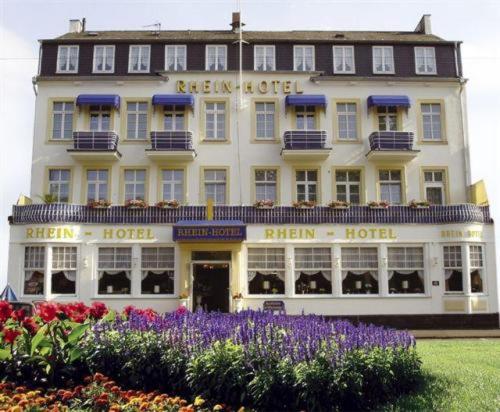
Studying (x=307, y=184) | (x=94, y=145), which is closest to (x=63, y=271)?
(x=94, y=145)

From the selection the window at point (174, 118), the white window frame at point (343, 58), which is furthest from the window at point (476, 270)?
the window at point (174, 118)

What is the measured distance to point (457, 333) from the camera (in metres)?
22.4

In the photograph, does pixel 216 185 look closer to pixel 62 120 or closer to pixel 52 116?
pixel 62 120

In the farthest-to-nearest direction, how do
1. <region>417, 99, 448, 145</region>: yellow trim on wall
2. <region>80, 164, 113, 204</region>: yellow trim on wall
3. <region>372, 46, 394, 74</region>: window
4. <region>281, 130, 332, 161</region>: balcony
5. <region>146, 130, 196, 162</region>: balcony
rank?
<region>372, 46, 394, 74</region>: window → <region>417, 99, 448, 145</region>: yellow trim on wall → <region>80, 164, 113, 204</region>: yellow trim on wall → <region>281, 130, 332, 161</region>: balcony → <region>146, 130, 196, 162</region>: balcony

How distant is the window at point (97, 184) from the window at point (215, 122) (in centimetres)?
522

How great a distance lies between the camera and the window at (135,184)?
26.7m

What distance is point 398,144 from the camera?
26344 mm

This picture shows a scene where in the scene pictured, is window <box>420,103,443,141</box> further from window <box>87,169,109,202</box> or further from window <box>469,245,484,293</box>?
window <box>87,169,109,202</box>

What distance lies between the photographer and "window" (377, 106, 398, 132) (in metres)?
27.6

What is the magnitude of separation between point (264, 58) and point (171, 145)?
6393 millimetres

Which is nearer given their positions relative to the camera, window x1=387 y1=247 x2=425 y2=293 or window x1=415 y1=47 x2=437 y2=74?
window x1=387 y1=247 x2=425 y2=293

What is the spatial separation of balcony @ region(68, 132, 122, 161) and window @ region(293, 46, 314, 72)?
953 centimetres

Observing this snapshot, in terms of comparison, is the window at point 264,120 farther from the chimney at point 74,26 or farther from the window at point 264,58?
the chimney at point 74,26

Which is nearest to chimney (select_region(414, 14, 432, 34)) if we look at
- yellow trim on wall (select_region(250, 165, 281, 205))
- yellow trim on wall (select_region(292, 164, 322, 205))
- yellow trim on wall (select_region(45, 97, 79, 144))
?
yellow trim on wall (select_region(292, 164, 322, 205))
